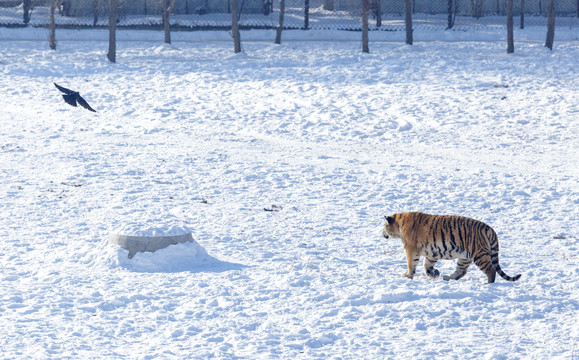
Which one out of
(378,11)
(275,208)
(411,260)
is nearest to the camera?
(411,260)

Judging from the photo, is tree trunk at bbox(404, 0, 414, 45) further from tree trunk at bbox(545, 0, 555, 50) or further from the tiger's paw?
the tiger's paw

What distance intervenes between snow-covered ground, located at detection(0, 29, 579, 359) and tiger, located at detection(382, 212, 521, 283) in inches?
8.8

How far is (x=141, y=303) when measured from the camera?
7.70 meters

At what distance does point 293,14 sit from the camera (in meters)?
39.2

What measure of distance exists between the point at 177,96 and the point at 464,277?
13.1 m

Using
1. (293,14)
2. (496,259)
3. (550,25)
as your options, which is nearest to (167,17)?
(293,14)

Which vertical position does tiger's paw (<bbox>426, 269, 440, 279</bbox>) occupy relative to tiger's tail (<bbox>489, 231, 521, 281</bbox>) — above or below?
below

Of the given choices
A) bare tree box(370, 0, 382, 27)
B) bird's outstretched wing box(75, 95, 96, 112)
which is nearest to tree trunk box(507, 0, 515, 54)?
bare tree box(370, 0, 382, 27)

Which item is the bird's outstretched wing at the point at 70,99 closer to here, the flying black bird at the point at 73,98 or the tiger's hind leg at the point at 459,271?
the flying black bird at the point at 73,98

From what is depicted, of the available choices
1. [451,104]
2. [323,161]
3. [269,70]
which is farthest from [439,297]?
[269,70]

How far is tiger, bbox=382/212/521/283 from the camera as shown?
8196 millimetres

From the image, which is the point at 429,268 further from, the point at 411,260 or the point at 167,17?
the point at 167,17

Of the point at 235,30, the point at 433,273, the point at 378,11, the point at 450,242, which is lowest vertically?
the point at 433,273

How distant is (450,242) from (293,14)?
105ft
